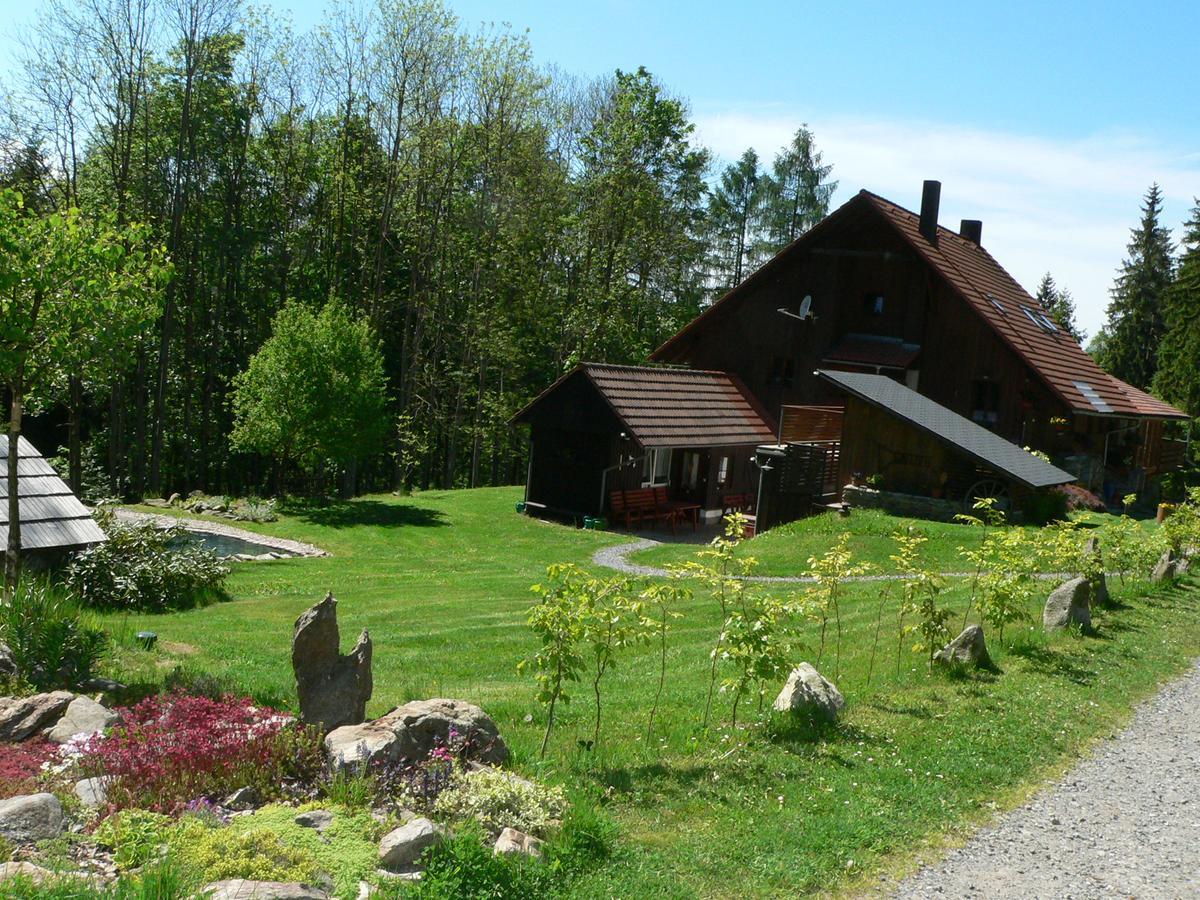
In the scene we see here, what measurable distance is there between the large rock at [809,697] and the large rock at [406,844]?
14.0 ft

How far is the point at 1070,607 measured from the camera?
43.8 feet

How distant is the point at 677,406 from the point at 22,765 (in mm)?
24825

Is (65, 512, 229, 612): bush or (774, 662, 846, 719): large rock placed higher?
(774, 662, 846, 719): large rock

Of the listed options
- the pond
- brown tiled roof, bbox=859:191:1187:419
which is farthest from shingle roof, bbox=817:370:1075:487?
the pond

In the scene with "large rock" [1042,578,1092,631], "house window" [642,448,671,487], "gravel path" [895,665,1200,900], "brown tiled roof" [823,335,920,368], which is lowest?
"gravel path" [895,665,1200,900]

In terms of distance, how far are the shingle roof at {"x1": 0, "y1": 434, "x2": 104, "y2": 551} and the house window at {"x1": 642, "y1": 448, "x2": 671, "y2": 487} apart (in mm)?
17863

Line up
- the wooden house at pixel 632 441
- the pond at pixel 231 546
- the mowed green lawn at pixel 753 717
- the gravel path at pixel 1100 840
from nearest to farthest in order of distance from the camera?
the gravel path at pixel 1100 840 → the mowed green lawn at pixel 753 717 → the pond at pixel 231 546 → the wooden house at pixel 632 441

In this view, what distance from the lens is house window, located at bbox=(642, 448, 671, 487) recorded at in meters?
30.2

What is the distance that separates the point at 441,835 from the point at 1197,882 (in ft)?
16.5

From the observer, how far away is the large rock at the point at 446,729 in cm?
750

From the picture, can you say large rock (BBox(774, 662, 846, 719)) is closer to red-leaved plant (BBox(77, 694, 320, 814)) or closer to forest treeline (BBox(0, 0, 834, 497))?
red-leaved plant (BBox(77, 694, 320, 814))

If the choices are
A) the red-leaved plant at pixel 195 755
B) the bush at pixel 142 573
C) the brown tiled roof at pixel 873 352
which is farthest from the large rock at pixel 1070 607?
the brown tiled roof at pixel 873 352

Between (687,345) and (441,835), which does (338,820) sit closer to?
(441,835)

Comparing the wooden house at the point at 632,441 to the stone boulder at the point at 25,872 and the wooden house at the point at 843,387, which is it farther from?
the stone boulder at the point at 25,872
